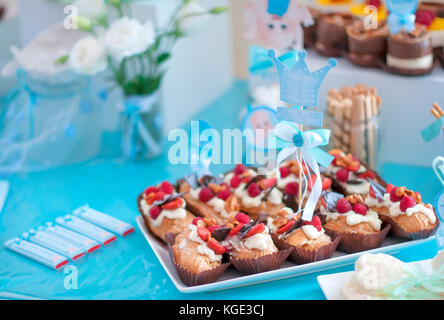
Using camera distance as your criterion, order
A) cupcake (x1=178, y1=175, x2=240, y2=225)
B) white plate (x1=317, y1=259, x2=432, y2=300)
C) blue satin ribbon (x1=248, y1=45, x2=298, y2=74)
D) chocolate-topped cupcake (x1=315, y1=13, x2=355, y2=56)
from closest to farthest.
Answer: white plate (x1=317, y1=259, x2=432, y2=300) < cupcake (x1=178, y1=175, x2=240, y2=225) < blue satin ribbon (x1=248, y1=45, x2=298, y2=74) < chocolate-topped cupcake (x1=315, y1=13, x2=355, y2=56)

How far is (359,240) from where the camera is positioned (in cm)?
152

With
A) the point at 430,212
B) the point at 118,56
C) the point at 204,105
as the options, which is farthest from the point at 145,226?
the point at 204,105

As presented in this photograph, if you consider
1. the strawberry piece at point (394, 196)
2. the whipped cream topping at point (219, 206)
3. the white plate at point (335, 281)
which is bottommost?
the white plate at point (335, 281)

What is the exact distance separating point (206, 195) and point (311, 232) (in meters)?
0.35

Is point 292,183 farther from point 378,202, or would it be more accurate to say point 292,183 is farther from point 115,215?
point 115,215

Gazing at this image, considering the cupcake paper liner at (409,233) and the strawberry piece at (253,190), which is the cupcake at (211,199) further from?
the cupcake paper liner at (409,233)

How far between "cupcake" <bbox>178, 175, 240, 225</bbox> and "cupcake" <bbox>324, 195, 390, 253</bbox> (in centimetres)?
27

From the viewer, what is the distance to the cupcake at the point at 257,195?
1698 mm

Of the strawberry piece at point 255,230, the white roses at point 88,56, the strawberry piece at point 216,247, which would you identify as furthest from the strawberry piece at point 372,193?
the white roses at point 88,56

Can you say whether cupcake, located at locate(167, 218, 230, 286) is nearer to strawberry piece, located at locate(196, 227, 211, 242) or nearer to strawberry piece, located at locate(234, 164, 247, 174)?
strawberry piece, located at locate(196, 227, 211, 242)

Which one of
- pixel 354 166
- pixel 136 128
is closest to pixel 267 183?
pixel 354 166

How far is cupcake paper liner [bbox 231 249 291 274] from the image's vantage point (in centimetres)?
145

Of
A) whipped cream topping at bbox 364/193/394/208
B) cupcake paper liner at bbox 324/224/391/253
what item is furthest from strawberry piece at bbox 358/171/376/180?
cupcake paper liner at bbox 324/224/391/253
